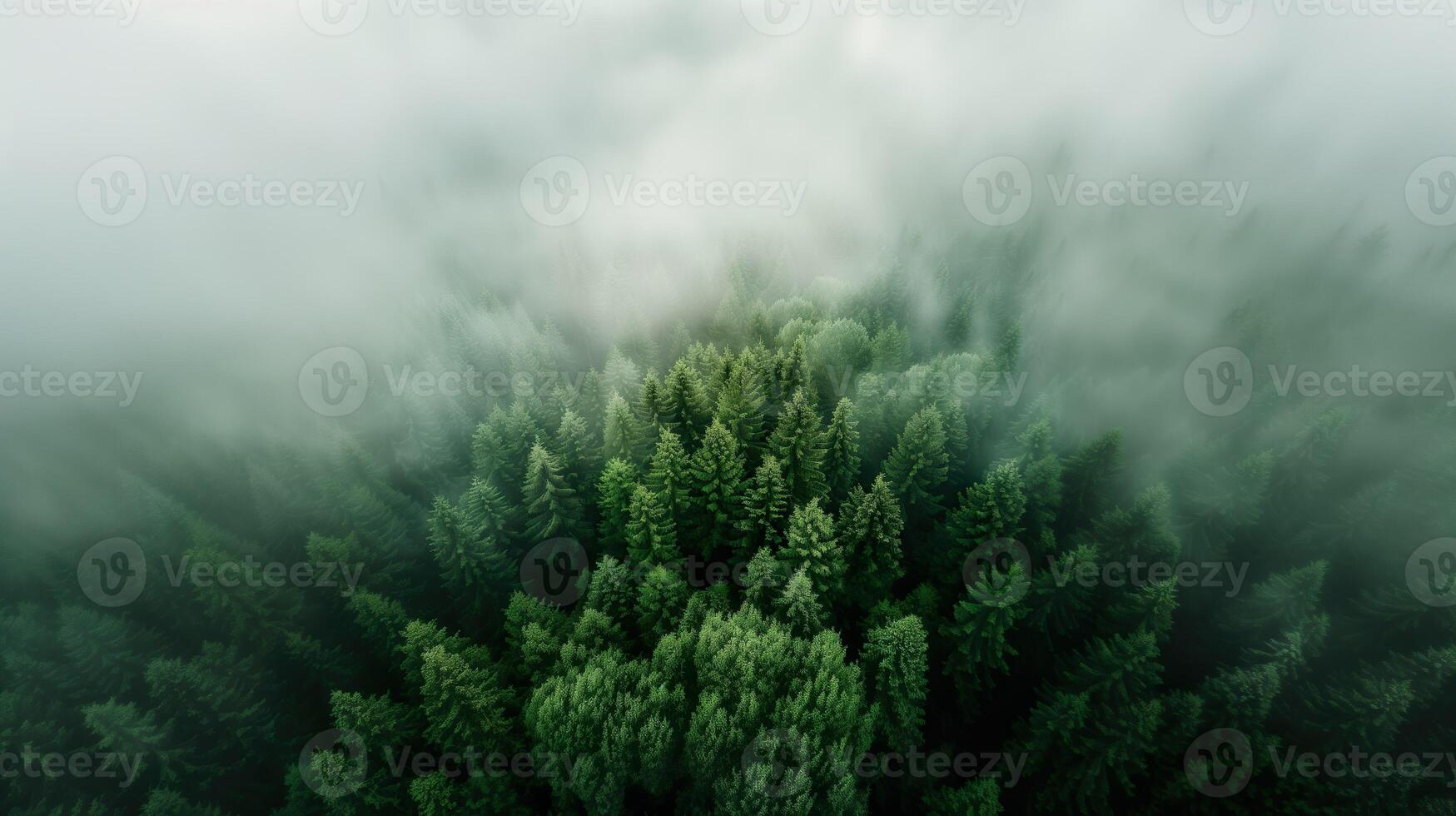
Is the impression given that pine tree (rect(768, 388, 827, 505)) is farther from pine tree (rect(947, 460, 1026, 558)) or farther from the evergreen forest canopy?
pine tree (rect(947, 460, 1026, 558))

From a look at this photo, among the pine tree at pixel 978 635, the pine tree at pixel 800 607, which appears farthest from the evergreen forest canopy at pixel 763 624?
the pine tree at pixel 978 635

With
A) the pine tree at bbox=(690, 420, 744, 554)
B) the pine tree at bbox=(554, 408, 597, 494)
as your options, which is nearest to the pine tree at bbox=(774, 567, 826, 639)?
the pine tree at bbox=(690, 420, 744, 554)

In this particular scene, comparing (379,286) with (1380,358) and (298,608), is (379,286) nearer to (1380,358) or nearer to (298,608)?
(298,608)

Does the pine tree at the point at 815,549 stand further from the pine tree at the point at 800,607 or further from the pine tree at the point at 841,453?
the pine tree at the point at 841,453

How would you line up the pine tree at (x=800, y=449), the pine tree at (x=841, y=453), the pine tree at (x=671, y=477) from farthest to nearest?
the pine tree at (x=841, y=453)
the pine tree at (x=800, y=449)
the pine tree at (x=671, y=477)

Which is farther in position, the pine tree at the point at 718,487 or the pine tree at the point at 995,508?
the pine tree at the point at 718,487

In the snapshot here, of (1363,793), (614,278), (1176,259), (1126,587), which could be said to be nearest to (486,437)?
(614,278)

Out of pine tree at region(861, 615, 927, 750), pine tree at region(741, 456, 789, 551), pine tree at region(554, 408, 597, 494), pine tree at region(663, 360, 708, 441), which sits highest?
pine tree at region(663, 360, 708, 441)

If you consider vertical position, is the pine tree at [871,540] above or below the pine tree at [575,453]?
below
